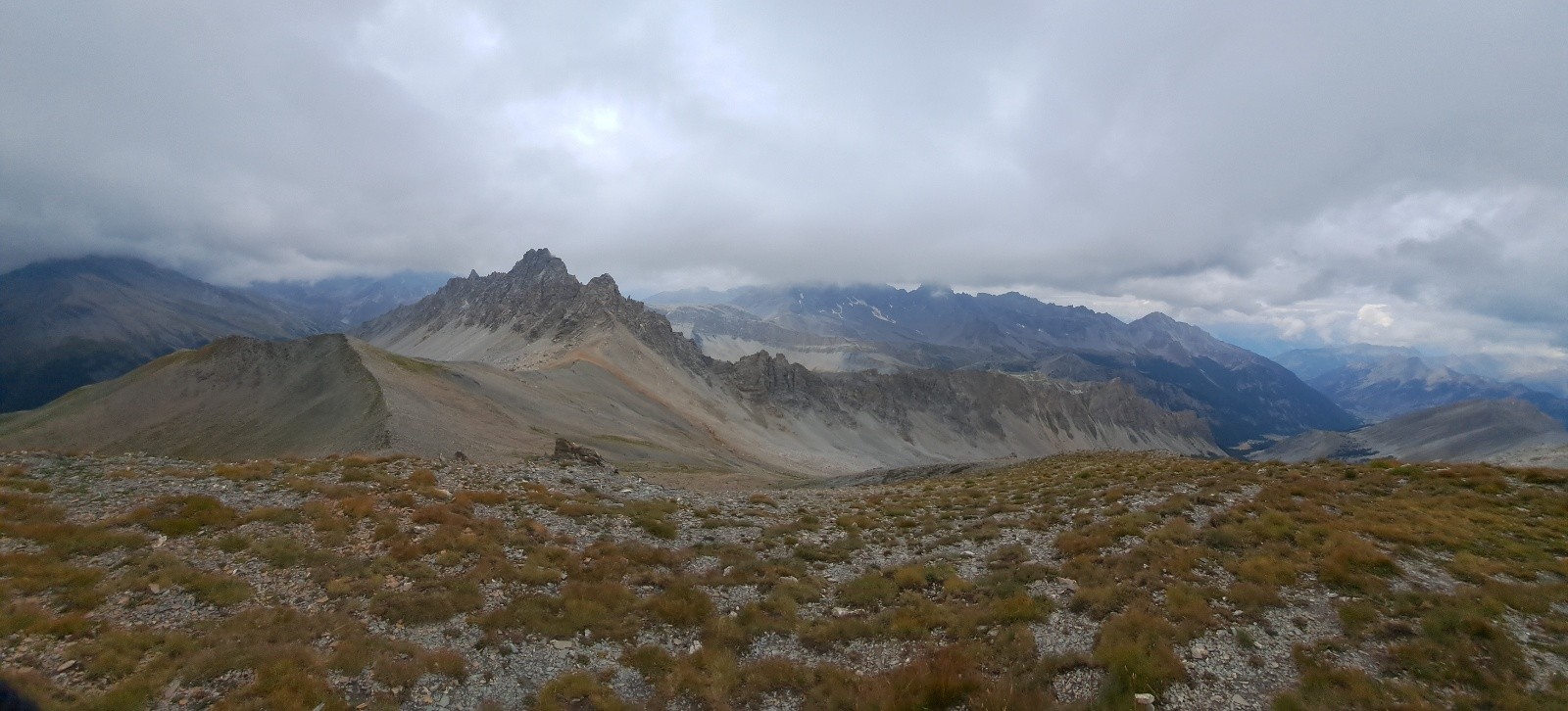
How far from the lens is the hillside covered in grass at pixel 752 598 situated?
39.1ft

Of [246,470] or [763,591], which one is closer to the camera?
[763,591]

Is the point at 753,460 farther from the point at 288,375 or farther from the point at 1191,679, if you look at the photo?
the point at 1191,679

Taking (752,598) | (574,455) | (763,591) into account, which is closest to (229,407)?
(574,455)

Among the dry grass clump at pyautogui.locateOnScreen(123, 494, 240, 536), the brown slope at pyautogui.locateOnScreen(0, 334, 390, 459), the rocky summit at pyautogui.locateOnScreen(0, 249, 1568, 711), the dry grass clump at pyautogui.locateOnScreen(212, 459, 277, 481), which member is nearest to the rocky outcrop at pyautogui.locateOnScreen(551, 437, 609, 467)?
the rocky summit at pyautogui.locateOnScreen(0, 249, 1568, 711)

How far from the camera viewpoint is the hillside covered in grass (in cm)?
1191

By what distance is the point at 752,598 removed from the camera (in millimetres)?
17594

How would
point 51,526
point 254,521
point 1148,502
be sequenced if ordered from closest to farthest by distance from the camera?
point 51,526 → point 254,521 → point 1148,502

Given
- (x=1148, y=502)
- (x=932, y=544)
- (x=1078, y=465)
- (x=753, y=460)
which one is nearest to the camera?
(x=932, y=544)

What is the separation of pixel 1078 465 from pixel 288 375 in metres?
105

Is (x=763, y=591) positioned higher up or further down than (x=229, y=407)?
higher up

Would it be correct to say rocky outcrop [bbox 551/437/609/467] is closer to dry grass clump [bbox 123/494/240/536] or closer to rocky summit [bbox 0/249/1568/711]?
rocky summit [bbox 0/249/1568/711]

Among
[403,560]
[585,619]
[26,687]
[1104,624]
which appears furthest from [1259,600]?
[26,687]

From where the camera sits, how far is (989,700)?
37.0ft

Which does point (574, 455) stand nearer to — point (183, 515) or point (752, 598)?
point (183, 515)
